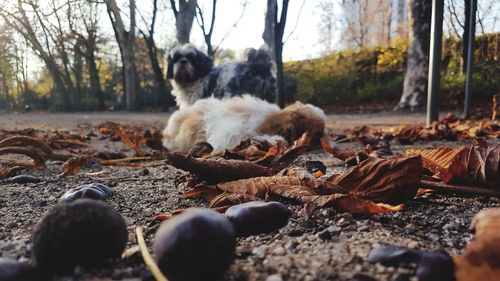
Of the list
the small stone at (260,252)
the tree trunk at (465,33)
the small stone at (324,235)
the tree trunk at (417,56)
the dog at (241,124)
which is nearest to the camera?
the small stone at (260,252)

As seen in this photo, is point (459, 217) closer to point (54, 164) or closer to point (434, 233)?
point (434, 233)

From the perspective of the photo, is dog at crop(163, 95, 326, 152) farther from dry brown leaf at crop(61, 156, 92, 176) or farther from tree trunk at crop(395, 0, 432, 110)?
tree trunk at crop(395, 0, 432, 110)

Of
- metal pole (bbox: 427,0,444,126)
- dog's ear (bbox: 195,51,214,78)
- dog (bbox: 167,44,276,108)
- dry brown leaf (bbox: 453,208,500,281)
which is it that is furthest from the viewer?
dog's ear (bbox: 195,51,214,78)

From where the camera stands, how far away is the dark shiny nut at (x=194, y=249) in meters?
0.74

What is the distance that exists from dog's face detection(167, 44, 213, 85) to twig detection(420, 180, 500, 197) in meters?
6.81

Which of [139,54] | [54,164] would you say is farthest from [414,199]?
[139,54]

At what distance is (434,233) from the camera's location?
106 cm

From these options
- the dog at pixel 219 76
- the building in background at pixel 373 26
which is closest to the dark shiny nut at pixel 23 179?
the dog at pixel 219 76

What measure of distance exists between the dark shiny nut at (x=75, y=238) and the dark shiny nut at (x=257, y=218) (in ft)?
1.06

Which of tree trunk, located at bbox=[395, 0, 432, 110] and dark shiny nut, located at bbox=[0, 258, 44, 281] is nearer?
dark shiny nut, located at bbox=[0, 258, 44, 281]

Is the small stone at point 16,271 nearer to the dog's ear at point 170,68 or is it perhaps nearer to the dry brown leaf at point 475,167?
the dry brown leaf at point 475,167

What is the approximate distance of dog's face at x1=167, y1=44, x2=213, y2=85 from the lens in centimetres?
792

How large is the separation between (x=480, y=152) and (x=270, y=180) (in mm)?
630

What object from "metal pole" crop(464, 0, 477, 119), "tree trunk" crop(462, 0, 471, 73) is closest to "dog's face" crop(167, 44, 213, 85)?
"metal pole" crop(464, 0, 477, 119)
